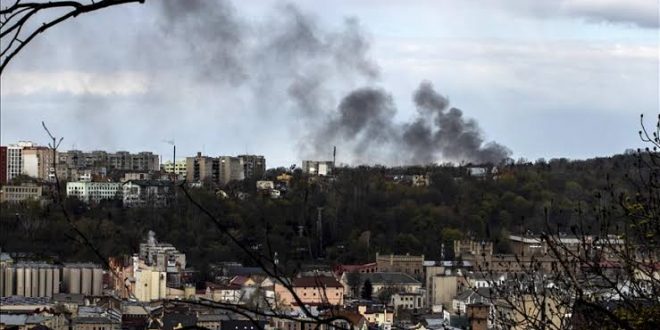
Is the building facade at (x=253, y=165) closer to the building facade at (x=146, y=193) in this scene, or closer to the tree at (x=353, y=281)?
the building facade at (x=146, y=193)

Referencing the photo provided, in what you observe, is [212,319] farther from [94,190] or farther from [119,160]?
[119,160]

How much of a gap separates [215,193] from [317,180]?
5059 mm

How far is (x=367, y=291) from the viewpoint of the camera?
31.1 metres

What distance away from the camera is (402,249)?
3847 cm

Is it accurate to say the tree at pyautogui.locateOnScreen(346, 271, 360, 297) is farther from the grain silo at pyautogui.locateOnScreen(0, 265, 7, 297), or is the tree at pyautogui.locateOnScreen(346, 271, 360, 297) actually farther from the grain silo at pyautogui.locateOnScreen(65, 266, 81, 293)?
the grain silo at pyautogui.locateOnScreen(0, 265, 7, 297)

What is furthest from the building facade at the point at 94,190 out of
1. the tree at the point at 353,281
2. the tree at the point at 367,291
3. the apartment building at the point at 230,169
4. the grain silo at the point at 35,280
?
the tree at the point at 367,291

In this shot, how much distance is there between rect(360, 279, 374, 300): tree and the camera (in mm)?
31094

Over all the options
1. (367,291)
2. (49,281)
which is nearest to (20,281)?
(49,281)

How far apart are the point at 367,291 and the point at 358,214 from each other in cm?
985

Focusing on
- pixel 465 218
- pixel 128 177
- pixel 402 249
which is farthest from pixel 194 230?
A: pixel 128 177

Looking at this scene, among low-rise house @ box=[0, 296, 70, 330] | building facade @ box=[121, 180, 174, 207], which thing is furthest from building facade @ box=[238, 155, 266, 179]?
low-rise house @ box=[0, 296, 70, 330]

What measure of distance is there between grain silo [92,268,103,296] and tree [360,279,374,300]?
509 centimetres

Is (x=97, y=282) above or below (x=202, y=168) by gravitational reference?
below

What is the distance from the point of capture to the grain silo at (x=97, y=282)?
32.6 meters
